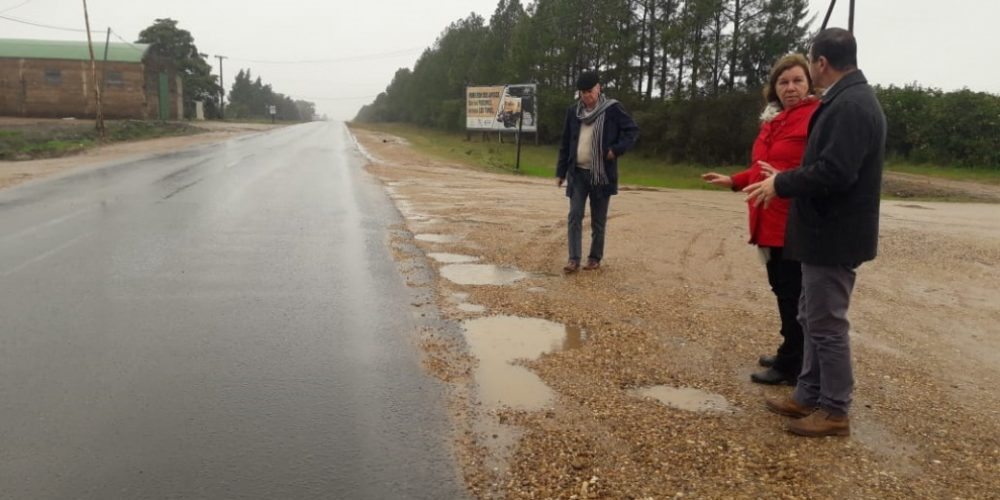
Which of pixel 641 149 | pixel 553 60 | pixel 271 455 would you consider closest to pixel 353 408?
pixel 271 455

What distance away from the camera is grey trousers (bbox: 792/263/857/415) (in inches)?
139

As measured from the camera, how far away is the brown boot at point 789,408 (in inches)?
148

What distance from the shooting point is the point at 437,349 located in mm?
4820

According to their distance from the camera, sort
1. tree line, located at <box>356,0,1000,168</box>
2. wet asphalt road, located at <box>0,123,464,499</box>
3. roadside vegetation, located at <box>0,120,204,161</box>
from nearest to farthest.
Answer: wet asphalt road, located at <box>0,123,464,499</box>, roadside vegetation, located at <box>0,120,204,161</box>, tree line, located at <box>356,0,1000,168</box>

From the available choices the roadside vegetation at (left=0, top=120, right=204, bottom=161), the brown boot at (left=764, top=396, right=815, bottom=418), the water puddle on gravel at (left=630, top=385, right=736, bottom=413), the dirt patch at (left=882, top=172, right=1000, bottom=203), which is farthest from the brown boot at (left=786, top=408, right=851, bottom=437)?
the roadside vegetation at (left=0, top=120, right=204, bottom=161)

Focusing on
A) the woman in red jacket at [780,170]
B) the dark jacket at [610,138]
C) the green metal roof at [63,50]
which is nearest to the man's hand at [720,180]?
the woman in red jacket at [780,170]

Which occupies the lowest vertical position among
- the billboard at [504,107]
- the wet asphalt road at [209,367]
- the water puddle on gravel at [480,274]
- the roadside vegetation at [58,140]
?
the wet asphalt road at [209,367]

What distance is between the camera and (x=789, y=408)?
12.4ft

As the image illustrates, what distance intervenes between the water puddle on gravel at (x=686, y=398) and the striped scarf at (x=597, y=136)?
325 cm

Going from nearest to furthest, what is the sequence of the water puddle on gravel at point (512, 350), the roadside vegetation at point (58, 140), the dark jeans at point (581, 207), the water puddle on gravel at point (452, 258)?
the water puddle on gravel at point (512, 350) < the dark jeans at point (581, 207) < the water puddle on gravel at point (452, 258) < the roadside vegetation at point (58, 140)

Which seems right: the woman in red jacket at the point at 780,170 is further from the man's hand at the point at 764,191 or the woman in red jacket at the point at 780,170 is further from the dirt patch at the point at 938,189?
the dirt patch at the point at 938,189

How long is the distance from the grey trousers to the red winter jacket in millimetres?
584

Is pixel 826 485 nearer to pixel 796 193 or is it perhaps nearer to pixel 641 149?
pixel 796 193

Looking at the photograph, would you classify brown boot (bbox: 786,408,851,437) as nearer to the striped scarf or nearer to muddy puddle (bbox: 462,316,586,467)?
muddy puddle (bbox: 462,316,586,467)
